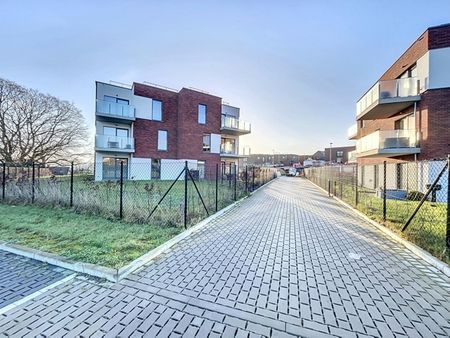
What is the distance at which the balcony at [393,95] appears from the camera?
1414 cm

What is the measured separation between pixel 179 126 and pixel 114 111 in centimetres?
738

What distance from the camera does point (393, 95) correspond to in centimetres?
1472

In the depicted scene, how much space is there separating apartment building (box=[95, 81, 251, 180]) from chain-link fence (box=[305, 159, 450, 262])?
12.0 metres

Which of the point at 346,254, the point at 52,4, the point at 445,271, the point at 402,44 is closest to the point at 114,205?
the point at 346,254

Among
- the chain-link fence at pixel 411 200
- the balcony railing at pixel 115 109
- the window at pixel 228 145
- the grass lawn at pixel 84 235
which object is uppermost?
the balcony railing at pixel 115 109

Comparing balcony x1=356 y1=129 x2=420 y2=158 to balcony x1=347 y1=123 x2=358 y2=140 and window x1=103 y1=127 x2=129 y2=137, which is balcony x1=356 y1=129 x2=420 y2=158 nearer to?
balcony x1=347 y1=123 x2=358 y2=140

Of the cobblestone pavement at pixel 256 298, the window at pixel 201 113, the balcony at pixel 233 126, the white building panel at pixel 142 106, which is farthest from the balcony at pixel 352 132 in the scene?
the cobblestone pavement at pixel 256 298

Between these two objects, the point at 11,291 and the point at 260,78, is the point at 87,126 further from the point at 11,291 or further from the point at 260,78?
the point at 11,291

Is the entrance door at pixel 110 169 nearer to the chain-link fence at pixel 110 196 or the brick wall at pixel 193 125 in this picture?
the brick wall at pixel 193 125

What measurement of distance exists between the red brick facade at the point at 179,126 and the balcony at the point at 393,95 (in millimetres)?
16909

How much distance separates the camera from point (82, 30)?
456 inches

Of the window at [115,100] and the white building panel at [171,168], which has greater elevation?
the window at [115,100]

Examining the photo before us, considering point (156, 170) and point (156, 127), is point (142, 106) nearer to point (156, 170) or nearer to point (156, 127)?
point (156, 127)

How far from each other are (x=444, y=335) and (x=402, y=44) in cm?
2029
